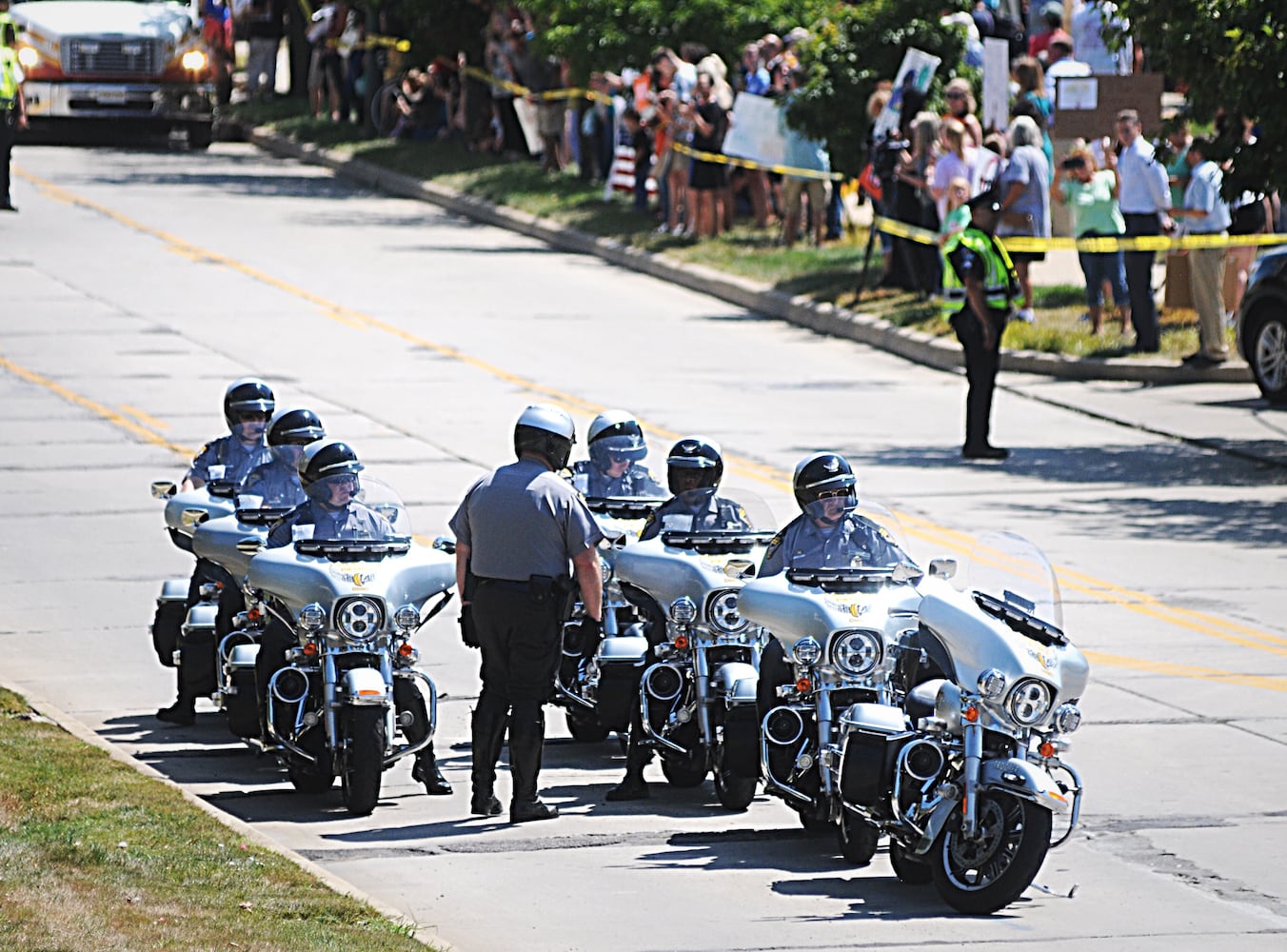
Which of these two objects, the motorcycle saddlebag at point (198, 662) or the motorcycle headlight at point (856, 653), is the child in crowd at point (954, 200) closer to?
the motorcycle saddlebag at point (198, 662)

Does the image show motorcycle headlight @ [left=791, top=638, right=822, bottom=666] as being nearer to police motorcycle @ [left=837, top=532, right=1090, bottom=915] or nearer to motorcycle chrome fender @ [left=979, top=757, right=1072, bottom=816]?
police motorcycle @ [left=837, top=532, right=1090, bottom=915]

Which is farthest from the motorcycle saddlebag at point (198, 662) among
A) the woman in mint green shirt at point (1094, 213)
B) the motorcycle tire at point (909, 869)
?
the woman in mint green shirt at point (1094, 213)

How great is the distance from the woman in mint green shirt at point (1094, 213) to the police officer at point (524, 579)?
14990 mm

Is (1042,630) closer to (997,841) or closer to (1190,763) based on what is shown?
(997,841)

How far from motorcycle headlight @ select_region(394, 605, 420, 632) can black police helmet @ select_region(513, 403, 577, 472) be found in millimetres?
858

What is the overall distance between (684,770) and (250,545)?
214 centimetres

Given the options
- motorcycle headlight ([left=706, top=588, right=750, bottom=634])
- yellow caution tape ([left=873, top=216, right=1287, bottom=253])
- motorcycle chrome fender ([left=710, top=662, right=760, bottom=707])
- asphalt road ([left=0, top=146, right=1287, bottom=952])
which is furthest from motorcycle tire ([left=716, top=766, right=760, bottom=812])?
yellow caution tape ([left=873, top=216, right=1287, bottom=253])

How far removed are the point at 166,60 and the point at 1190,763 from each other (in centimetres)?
2888

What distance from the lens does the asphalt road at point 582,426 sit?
30.3ft

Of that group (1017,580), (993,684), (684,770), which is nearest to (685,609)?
(684,770)

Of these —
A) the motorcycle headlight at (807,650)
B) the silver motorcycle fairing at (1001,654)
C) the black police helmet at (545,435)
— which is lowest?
the motorcycle headlight at (807,650)

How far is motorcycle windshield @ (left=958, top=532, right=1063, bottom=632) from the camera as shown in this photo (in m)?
9.27

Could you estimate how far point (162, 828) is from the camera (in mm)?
9375

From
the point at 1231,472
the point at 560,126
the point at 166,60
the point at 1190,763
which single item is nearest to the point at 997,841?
the point at 1190,763
